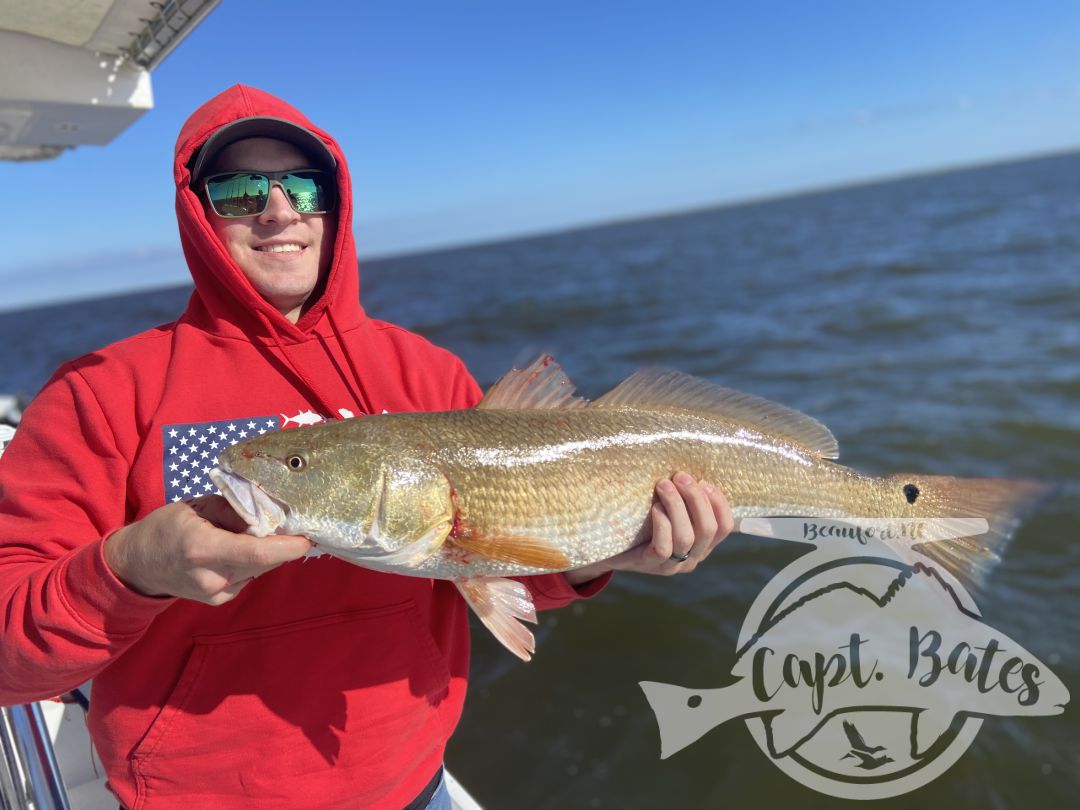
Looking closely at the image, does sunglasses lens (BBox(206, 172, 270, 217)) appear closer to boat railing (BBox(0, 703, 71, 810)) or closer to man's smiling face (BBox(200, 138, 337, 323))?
man's smiling face (BBox(200, 138, 337, 323))

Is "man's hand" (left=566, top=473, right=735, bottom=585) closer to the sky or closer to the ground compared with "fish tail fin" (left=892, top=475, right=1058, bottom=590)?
closer to the sky

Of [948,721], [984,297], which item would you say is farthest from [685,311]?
[948,721]

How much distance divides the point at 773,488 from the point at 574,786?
11.1 ft

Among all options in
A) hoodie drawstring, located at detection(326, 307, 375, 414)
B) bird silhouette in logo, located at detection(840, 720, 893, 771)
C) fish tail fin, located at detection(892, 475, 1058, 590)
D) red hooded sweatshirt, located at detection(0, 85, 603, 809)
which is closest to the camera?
red hooded sweatshirt, located at detection(0, 85, 603, 809)

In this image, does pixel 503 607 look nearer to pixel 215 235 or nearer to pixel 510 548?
pixel 510 548

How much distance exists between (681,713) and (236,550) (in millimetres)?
5091

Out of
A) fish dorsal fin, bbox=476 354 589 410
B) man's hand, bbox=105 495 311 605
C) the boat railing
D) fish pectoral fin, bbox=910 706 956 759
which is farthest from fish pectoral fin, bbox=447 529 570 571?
fish pectoral fin, bbox=910 706 956 759

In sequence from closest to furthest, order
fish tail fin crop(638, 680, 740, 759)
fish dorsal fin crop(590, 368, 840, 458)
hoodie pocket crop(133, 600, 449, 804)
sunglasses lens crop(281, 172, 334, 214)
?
hoodie pocket crop(133, 600, 449, 804), sunglasses lens crop(281, 172, 334, 214), fish dorsal fin crop(590, 368, 840, 458), fish tail fin crop(638, 680, 740, 759)

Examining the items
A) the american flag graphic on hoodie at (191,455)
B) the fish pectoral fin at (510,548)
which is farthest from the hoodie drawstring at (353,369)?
the fish pectoral fin at (510,548)

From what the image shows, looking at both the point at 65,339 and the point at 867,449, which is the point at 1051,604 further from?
the point at 65,339

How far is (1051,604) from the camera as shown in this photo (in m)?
6.59

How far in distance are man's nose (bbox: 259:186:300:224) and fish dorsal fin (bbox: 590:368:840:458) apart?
1521mm

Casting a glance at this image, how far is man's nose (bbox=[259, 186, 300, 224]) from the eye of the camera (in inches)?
104

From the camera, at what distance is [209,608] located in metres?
2.29
